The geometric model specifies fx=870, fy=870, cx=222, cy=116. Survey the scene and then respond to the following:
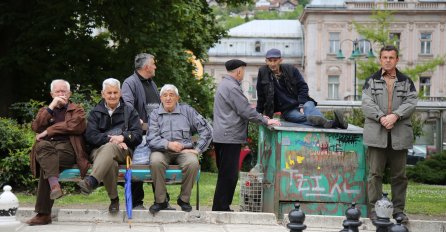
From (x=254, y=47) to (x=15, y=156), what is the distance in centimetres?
7602

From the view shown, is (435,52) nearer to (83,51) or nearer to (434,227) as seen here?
(83,51)

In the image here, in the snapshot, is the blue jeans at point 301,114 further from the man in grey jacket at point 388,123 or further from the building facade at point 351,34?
the building facade at point 351,34

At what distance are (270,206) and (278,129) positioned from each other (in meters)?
1.11

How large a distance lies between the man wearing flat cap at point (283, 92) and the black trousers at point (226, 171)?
0.91 meters

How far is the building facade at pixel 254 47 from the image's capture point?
87938mm

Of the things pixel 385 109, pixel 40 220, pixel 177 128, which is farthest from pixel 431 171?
pixel 40 220

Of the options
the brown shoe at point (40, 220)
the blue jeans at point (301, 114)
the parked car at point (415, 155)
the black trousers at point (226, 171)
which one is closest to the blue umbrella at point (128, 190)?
the brown shoe at point (40, 220)

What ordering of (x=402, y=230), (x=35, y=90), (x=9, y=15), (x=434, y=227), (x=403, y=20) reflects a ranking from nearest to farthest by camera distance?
(x=402, y=230), (x=434, y=227), (x=9, y=15), (x=35, y=90), (x=403, y=20)

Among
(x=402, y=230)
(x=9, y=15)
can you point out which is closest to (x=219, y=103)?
(x=402, y=230)

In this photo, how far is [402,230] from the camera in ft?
18.8

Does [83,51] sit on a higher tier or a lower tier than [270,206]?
higher

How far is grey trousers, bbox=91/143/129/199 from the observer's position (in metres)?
10.3

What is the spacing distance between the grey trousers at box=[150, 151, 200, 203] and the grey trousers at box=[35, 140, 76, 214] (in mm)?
1036

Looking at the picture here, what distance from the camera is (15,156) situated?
16.1 meters
